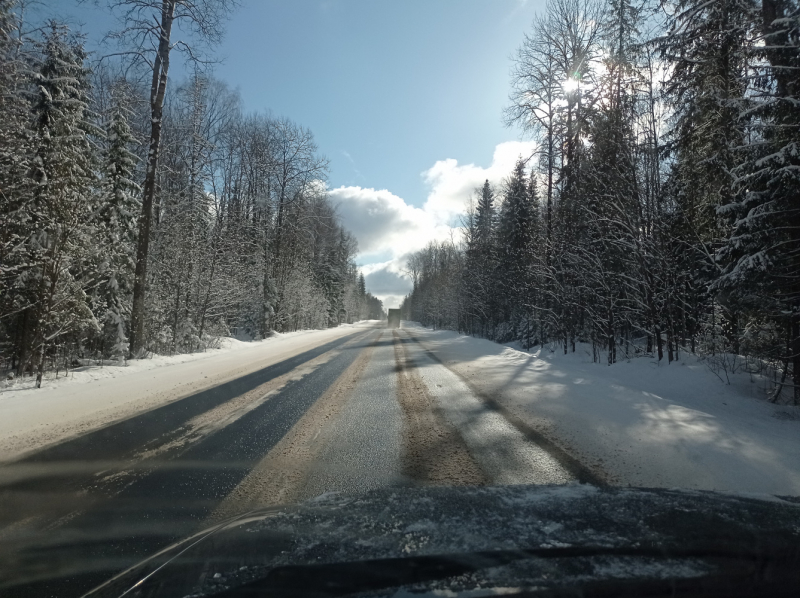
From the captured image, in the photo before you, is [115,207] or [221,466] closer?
[221,466]

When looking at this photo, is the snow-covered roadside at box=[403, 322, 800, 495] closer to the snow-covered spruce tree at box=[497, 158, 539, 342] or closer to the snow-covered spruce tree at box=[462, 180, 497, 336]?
the snow-covered spruce tree at box=[497, 158, 539, 342]

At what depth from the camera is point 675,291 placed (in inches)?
420

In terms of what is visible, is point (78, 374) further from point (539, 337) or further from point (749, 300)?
point (539, 337)

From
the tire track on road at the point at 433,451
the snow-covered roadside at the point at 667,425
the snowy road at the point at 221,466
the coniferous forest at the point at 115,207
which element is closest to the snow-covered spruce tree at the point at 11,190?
the coniferous forest at the point at 115,207

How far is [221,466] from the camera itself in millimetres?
3963

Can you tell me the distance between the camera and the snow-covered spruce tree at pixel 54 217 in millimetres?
8867

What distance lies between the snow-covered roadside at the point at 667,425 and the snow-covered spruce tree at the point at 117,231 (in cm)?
1139

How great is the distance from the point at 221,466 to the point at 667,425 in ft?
16.9

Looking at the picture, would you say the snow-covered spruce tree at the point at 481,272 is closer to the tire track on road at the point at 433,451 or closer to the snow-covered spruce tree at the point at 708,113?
the snow-covered spruce tree at the point at 708,113

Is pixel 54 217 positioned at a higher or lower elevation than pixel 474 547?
higher

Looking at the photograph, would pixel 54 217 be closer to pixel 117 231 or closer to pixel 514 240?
pixel 117 231

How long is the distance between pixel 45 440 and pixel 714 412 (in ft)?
29.1

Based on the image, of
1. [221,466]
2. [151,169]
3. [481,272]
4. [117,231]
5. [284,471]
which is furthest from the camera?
[481,272]

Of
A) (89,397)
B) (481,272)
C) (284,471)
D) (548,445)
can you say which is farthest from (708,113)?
(481,272)
